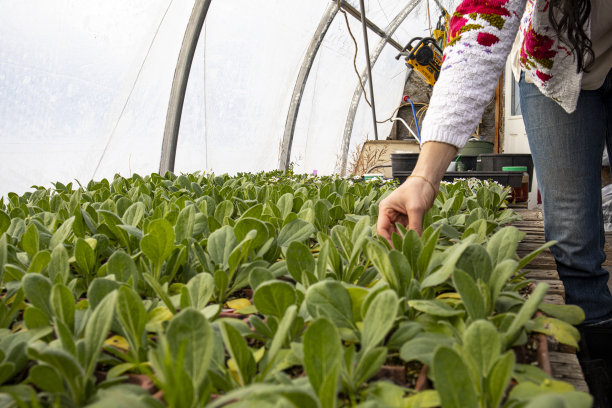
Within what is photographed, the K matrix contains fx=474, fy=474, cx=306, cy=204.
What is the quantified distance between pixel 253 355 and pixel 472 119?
0.88 meters

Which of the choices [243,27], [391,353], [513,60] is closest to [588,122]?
[513,60]

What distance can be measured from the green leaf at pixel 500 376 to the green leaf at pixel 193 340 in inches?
9.9

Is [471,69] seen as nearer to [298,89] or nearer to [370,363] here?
[370,363]

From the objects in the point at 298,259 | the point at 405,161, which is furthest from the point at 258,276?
the point at 405,161

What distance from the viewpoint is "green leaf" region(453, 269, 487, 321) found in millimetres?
519

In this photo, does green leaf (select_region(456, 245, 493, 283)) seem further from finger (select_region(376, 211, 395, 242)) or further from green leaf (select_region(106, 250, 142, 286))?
green leaf (select_region(106, 250, 142, 286))

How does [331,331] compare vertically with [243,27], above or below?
below

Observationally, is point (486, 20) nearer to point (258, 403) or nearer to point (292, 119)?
point (258, 403)

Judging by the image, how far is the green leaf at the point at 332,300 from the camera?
21.6 inches

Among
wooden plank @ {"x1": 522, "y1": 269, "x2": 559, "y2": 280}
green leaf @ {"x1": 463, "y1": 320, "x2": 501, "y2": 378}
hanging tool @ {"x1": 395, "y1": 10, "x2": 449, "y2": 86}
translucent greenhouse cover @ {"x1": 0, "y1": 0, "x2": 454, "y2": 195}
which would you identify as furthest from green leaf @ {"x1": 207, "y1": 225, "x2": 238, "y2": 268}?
hanging tool @ {"x1": 395, "y1": 10, "x2": 449, "y2": 86}

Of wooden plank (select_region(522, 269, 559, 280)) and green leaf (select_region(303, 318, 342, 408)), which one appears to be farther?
wooden plank (select_region(522, 269, 559, 280))

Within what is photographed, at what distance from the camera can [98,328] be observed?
0.48 m

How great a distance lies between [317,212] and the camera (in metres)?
1.15

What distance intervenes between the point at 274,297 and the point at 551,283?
568mm
